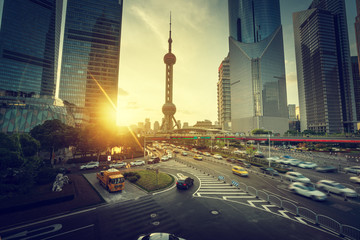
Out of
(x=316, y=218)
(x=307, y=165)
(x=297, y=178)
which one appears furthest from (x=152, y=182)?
(x=307, y=165)

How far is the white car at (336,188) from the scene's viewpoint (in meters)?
19.6

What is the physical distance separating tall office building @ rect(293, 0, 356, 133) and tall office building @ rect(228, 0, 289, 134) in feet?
99.3

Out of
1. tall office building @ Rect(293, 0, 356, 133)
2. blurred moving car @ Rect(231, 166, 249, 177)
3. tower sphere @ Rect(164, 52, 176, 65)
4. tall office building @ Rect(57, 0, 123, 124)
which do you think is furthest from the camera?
tower sphere @ Rect(164, 52, 176, 65)

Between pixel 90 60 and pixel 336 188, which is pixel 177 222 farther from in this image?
pixel 90 60

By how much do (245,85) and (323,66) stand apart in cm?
7373

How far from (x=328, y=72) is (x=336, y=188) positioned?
18229cm

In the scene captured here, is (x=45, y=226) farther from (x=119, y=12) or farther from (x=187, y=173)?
(x=119, y=12)

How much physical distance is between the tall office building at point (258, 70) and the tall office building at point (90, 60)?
386 ft

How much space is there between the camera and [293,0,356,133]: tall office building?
468 ft

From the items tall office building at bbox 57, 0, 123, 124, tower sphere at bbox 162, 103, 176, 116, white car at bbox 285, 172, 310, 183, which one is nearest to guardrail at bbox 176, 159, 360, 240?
white car at bbox 285, 172, 310, 183

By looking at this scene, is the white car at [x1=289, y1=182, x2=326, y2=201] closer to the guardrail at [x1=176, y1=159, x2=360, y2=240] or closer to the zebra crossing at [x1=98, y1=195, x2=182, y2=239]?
the guardrail at [x1=176, y1=159, x2=360, y2=240]

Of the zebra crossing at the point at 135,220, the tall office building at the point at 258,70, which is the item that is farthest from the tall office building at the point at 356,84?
the zebra crossing at the point at 135,220

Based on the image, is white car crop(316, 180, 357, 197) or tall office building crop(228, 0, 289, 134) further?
tall office building crop(228, 0, 289, 134)

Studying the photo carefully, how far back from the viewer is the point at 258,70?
148000 mm
